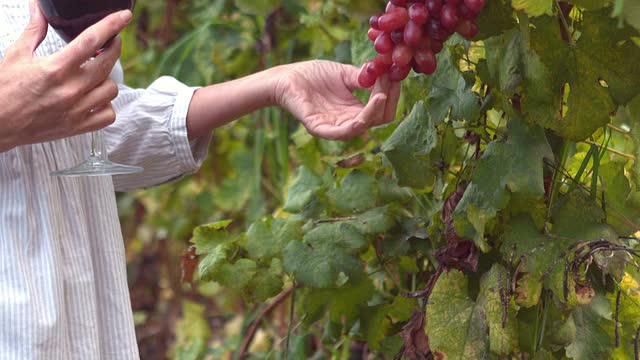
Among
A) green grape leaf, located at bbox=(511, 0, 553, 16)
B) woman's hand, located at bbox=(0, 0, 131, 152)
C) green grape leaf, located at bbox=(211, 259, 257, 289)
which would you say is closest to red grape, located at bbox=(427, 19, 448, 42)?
green grape leaf, located at bbox=(511, 0, 553, 16)

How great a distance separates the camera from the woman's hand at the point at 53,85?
3.31 feet

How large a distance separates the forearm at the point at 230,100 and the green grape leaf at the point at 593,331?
0.46m

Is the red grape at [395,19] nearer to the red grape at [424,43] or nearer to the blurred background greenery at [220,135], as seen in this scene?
the red grape at [424,43]

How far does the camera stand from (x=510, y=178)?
1.03m

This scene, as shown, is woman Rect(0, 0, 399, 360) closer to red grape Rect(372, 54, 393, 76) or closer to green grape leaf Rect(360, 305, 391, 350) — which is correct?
red grape Rect(372, 54, 393, 76)

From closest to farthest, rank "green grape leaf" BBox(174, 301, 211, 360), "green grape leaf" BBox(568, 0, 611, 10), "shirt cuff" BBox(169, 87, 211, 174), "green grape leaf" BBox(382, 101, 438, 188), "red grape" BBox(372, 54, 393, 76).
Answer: "green grape leaf" BBox(568, 0, 611, 10) < "red grape" BBox(372, 54, 393, 76) < "green grape leaf" BBox(382, 101, 438, 188) < "shirt cuff" BBox(169, 87, 211, 174) < "green grape leaf" BBox(174, 301, 211, 360)

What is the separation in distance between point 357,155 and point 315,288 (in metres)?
0.21

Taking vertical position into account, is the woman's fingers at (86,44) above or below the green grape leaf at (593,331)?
above

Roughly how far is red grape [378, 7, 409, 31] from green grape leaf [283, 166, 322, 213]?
1.61ft

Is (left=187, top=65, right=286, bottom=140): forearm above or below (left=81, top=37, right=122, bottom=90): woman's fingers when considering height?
below

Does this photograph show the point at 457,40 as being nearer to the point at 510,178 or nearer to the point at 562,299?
the point at 510,178

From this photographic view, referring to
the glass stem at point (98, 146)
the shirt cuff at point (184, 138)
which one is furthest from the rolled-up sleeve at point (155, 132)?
the glass stem at point (98, 146)

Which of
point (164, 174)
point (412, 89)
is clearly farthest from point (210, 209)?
point (412, 89)

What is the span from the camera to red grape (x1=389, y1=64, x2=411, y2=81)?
1017 mm
